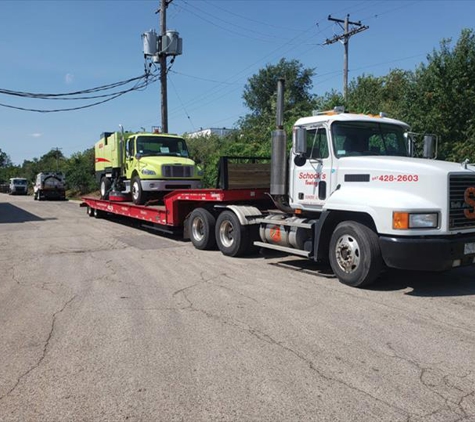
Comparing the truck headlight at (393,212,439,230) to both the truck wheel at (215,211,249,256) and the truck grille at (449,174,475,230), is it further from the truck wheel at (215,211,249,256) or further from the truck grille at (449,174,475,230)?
the truck wheel at (215,211,249,256)

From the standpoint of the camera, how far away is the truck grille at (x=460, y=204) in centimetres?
617

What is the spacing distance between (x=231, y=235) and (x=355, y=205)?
3622 millimetres

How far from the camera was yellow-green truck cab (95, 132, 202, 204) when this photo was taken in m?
13.5

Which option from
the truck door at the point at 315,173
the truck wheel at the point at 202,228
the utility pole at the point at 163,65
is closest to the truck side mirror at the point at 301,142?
the truck door at the point at 315,173

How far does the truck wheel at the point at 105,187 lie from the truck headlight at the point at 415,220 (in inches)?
501

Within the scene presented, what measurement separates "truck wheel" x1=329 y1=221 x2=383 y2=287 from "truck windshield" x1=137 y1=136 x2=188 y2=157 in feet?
27.7

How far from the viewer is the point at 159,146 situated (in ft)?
47.3

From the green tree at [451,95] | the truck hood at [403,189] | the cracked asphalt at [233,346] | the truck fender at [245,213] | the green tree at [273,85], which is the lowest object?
the cracked asphalt at [233,346]

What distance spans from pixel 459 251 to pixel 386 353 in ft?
8.48

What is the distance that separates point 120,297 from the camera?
6.36 m

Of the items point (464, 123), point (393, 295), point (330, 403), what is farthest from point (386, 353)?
point (464, 123)

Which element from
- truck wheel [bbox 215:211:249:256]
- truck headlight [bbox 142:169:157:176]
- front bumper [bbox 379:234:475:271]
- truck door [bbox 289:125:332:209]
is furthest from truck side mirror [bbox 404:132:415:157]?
truck headlight [bbox 142:169:157:176]

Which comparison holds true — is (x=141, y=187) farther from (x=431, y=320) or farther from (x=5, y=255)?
(x=431, y=320)

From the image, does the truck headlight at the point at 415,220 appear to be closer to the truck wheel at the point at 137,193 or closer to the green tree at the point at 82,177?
the truck wheel at the point at 137,193
